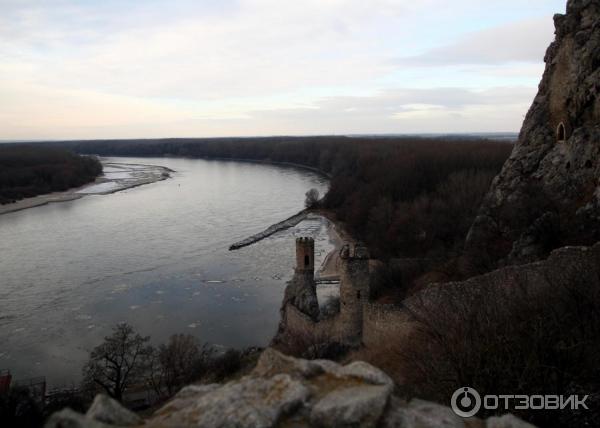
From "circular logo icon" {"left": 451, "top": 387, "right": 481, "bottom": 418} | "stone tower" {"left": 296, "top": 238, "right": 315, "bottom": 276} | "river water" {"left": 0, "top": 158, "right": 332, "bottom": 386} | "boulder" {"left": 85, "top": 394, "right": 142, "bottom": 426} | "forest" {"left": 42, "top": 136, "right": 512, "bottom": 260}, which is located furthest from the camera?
"forest" {"left": 42, "top": 136, "right": 512, "bottom": 260}

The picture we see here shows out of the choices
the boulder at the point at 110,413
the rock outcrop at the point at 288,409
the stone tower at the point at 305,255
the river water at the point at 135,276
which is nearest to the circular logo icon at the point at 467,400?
the rock outcrop at the point at 288,409

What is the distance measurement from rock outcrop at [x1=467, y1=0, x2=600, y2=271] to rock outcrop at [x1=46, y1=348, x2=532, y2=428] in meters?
12.8

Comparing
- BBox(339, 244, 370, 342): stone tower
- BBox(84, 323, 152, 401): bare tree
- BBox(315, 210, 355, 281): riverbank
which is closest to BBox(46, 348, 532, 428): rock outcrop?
BBox(339, 244, 370, 342): stone tower

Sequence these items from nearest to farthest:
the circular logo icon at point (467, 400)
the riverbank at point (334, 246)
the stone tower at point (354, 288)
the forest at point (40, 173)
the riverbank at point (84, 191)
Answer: the circular logo icon at point (467, 400) → the stone tower at point (354, 288) → the riverbank at point (334, 246) → the riverbank at point (84, 191) → the forest at point (40, 173)

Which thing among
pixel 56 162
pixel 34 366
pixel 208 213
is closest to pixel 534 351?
pixel 34 366

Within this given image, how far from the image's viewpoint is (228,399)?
419 cm

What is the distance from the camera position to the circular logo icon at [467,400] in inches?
253

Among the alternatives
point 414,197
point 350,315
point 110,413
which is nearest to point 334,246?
point 414,197

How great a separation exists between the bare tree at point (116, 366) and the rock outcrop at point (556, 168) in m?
14.0

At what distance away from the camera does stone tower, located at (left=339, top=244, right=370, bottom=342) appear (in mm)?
15461

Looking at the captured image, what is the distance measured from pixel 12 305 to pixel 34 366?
810 centimetres

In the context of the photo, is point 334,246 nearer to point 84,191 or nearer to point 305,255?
point 305,255

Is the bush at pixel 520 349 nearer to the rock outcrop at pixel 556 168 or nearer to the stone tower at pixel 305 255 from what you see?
the rock outcrop at pixel 556 168

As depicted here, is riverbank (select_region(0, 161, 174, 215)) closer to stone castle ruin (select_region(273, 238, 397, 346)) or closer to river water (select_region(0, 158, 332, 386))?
river water (select_region(0, 158, 332, 386))
